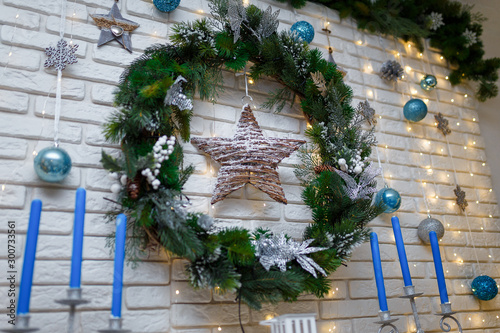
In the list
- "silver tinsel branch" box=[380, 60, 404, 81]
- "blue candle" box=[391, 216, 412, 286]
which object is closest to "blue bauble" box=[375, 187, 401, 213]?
"blue candle" box=[391, 216, 412, 286]

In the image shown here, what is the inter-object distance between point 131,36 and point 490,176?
5.63 feet

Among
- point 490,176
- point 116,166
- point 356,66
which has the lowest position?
point 116,166

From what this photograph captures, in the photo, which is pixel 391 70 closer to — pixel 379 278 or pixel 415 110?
pixel 415 110

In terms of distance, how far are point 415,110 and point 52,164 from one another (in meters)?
1.45

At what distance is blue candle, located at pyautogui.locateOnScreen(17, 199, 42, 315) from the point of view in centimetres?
92

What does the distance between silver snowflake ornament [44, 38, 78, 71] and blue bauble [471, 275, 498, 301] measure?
167 cm

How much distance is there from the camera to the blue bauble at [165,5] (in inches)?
60.0

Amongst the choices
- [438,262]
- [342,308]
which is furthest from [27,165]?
[438,262]

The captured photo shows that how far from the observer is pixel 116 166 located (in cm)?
113

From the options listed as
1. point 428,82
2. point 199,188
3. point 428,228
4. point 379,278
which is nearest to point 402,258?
point 379,278

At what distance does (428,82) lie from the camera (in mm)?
2002

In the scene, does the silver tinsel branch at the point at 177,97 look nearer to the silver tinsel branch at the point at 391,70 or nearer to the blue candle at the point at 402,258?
the blue candle at the point at 402,258

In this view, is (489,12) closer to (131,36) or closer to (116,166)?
(131,36)

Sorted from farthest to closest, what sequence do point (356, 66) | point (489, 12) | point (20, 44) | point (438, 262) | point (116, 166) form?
point (489, 12), point (356, 66), point (438, 262), point (20, 44), point (116, 166)
